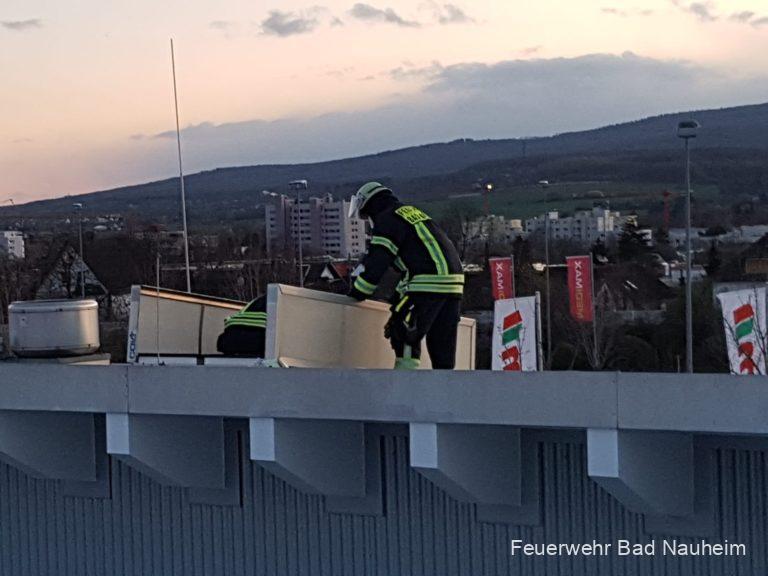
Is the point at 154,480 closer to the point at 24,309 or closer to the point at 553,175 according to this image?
the point at 24,309

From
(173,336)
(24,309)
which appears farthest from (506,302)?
(24,309)

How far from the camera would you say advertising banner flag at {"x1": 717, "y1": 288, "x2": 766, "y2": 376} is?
1716 cm

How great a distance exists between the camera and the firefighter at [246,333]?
9805mm

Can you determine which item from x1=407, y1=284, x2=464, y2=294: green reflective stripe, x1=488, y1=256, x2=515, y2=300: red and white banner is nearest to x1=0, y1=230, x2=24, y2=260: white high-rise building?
x1=488, y1=256, x2=515, y2=300: red and white banner

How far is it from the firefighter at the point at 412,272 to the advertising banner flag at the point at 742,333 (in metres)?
8.33

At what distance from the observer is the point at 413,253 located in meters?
9.37

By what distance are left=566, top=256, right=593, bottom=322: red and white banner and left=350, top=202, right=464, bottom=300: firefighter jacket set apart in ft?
73.7

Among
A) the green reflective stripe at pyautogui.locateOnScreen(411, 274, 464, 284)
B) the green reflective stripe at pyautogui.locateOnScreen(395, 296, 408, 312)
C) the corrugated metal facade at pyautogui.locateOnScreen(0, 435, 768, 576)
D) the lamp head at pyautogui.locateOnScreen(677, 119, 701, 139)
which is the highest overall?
the lamp head at pyautogui.locateOnScreen(677, 119, 701, 139)

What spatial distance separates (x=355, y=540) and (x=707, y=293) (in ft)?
136

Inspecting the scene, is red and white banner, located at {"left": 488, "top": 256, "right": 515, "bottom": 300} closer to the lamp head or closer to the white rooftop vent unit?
the lamp head

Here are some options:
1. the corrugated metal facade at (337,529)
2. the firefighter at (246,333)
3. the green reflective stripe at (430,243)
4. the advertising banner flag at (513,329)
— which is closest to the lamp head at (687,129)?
the advertising banner flag at (513,329)

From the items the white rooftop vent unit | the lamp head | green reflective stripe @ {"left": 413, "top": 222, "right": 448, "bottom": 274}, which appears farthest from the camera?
the lamp head

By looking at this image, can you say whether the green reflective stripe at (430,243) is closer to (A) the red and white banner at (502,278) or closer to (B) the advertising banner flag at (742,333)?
(B) the advertising banner flag at (742,333)

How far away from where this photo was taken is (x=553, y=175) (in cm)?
13200
